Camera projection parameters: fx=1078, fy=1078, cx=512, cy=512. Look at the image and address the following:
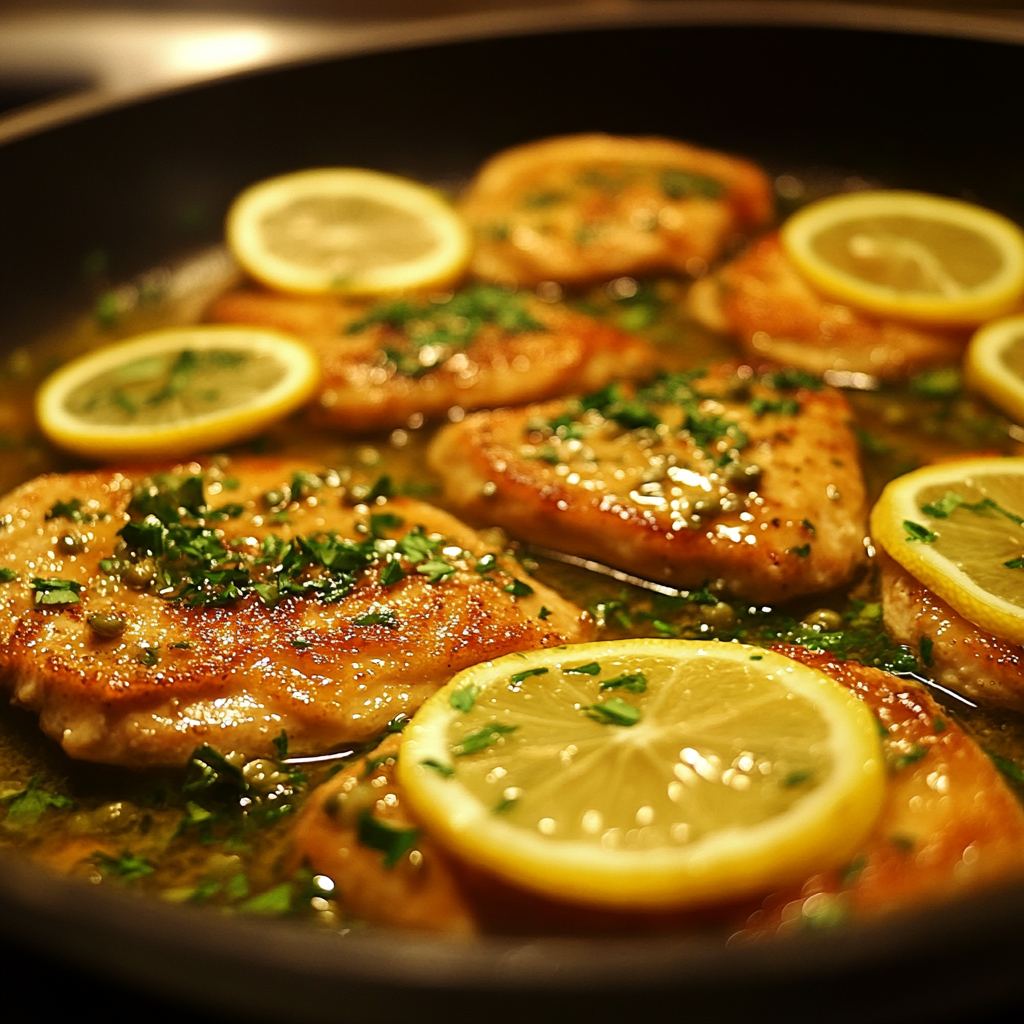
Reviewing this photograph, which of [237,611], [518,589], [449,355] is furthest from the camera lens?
[449,355]

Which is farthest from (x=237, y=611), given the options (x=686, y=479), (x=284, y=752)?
(x=686, y=479)

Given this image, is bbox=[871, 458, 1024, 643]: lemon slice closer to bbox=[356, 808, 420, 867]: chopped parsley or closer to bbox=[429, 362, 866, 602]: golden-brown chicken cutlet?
bbox=[429, 362, 866, 602]: golden-brown chicken cutlet

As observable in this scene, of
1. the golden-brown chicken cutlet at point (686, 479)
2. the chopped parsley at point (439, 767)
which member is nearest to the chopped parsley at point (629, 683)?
the chopped parsley at point (439, 767)

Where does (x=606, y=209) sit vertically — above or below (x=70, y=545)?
above

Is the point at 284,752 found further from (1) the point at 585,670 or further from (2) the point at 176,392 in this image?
(2) the point at 176,392

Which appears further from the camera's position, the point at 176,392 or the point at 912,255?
the point at 912,255

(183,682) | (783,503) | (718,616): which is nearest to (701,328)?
(783,503)

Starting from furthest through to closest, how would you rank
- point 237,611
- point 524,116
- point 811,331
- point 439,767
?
point 524,116, point 811,331, point 237,611, point 439,767
